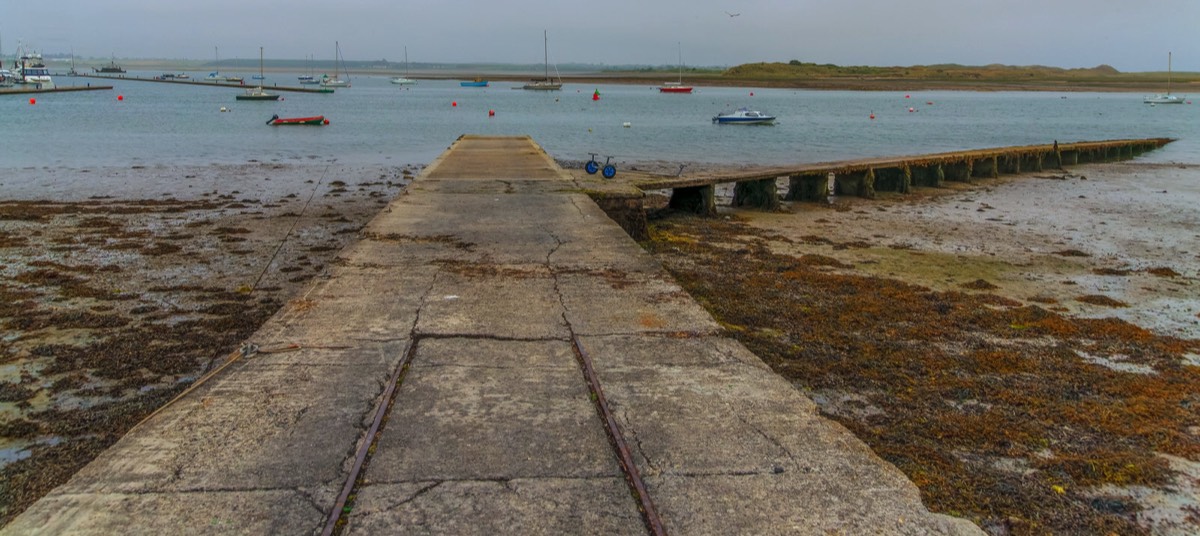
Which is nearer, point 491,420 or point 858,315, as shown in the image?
point 491,420

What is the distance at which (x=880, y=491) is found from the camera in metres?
3.77

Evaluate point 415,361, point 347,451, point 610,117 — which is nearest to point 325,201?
point 415,361

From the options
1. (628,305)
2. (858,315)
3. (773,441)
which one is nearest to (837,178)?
(858,315)

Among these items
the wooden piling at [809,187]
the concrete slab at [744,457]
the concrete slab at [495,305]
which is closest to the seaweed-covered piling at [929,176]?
the wooden piling at [809,187]

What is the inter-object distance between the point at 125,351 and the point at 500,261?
3434mm

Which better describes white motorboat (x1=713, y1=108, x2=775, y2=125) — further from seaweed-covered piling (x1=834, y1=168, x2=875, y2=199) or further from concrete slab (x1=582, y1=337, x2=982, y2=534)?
concrete slab (x1=582, y1=337, x2=982, y2=534)

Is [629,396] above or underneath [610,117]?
underneath

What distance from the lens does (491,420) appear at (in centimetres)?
444

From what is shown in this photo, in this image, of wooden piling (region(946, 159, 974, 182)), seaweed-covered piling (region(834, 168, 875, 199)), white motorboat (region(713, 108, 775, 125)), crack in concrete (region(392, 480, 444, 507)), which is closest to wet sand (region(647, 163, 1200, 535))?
crack in concrete (region(392, 480, 444, 507))

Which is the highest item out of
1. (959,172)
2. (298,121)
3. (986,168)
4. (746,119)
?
(746,119)

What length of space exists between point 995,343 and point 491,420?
5538 mm

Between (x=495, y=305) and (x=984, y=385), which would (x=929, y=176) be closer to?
(x=984, y=385)

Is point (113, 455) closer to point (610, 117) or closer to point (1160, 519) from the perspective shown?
point (1160, 519)

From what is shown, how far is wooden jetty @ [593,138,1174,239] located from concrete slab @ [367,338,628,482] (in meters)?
7.62
